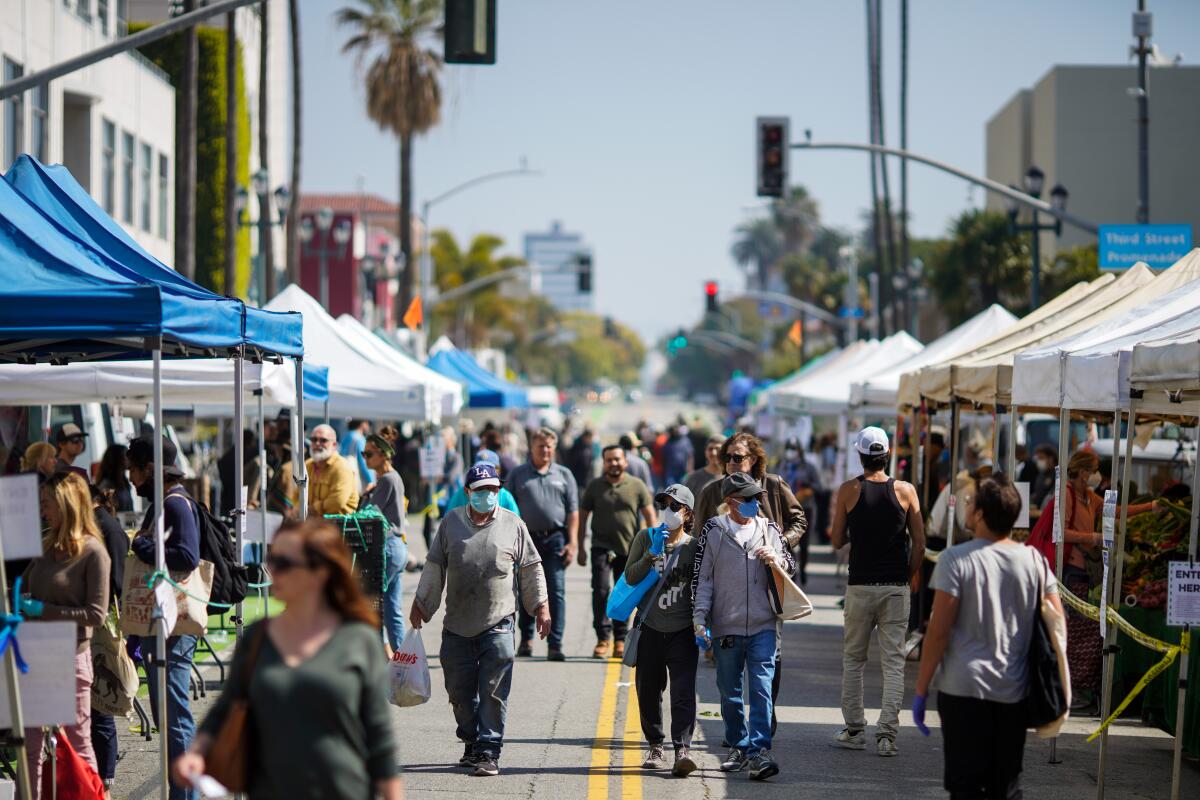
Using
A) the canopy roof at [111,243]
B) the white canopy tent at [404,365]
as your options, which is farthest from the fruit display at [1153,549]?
the white canopy tent at [404,365]

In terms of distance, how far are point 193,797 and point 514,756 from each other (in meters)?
2.48

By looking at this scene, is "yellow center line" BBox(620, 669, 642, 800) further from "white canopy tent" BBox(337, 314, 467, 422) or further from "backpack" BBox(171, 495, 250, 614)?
"white canopy tent" BBox(337, 314, 467, 422)

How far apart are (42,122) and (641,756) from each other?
23.9 metres

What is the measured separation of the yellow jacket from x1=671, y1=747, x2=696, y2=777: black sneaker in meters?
4.64

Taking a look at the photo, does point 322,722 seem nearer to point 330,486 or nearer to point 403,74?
point 330,486

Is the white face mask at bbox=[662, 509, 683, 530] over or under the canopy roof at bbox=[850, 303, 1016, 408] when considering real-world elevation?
under

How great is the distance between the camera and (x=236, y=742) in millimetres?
4840

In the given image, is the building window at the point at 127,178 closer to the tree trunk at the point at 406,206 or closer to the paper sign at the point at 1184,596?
the tree trunk at the point at 406,206

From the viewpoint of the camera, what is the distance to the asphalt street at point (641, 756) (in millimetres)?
9172

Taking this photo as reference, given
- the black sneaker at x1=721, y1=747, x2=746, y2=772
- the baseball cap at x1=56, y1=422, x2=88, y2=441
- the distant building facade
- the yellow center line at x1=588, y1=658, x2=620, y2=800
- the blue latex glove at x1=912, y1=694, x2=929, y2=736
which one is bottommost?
the yellow center line at x1=588, y1=658, x2=620, y2=800

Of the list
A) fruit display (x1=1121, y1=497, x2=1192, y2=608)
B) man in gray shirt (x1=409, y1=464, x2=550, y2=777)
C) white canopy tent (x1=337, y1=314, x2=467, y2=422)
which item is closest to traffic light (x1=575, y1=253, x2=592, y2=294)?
white canopy tent (x1=337, y1=314, x2=467, y2=422)

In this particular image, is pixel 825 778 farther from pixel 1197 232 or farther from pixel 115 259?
pixel 1197 232

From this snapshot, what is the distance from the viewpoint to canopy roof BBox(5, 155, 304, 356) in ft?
28.6

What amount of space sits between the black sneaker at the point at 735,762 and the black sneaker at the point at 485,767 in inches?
56.0
